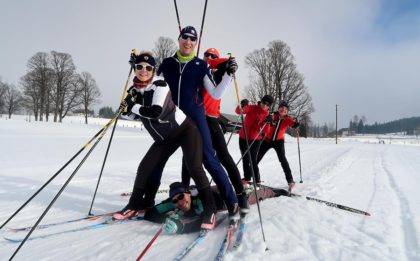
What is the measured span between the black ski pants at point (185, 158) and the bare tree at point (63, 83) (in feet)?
148

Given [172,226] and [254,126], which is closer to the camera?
[172,226]

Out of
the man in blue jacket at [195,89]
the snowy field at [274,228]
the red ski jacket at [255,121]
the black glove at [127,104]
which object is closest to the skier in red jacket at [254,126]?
the red ski jacket at [255,121]

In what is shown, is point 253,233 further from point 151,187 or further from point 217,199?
point 151,187

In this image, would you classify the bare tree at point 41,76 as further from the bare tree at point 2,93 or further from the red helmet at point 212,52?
the red helmet at point 212,52

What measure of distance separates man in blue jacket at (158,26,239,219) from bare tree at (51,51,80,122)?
149 feet

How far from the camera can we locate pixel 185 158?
4.21 metres

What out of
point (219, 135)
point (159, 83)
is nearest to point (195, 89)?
point (159, 83)

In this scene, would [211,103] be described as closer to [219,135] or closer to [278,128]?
[219,135]

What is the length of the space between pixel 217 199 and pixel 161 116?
152 centimetres

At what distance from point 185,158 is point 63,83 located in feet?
154

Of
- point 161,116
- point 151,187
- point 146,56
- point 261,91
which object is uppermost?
point 261,91

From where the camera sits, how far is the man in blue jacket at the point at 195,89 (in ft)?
14.2

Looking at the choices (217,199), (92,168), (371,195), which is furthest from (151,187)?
(92,168)

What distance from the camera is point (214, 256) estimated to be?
325 cm
